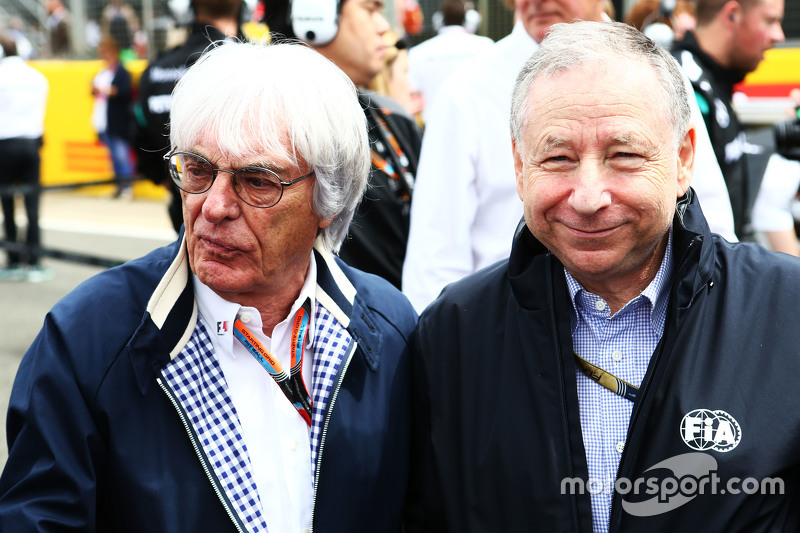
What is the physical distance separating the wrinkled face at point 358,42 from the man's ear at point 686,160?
6.59ft

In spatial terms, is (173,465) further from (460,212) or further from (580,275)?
(460,212)

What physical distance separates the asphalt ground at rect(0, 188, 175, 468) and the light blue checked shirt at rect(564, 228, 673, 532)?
389 cm

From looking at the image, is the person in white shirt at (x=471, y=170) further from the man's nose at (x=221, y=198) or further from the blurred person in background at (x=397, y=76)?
the blurred person in background at (x=397, y=76)

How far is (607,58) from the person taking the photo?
1.96m

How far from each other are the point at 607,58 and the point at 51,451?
144cm

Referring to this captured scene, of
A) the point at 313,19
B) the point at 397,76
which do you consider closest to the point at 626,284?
the point at 313,19

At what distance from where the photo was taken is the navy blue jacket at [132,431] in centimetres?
187

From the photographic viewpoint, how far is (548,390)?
1.99m

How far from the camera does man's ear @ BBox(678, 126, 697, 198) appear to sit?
2059 millimetres

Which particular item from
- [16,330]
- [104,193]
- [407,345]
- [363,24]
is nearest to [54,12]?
[104,193]

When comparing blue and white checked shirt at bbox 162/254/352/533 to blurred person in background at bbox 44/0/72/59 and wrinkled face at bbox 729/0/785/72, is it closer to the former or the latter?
wrinkled face at bbox 729/0/785/72

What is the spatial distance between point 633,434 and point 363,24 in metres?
2.44

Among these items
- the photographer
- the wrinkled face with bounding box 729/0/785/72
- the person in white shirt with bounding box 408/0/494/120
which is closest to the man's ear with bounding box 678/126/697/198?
the wrinkled face with bounding box 729/0/785/72
